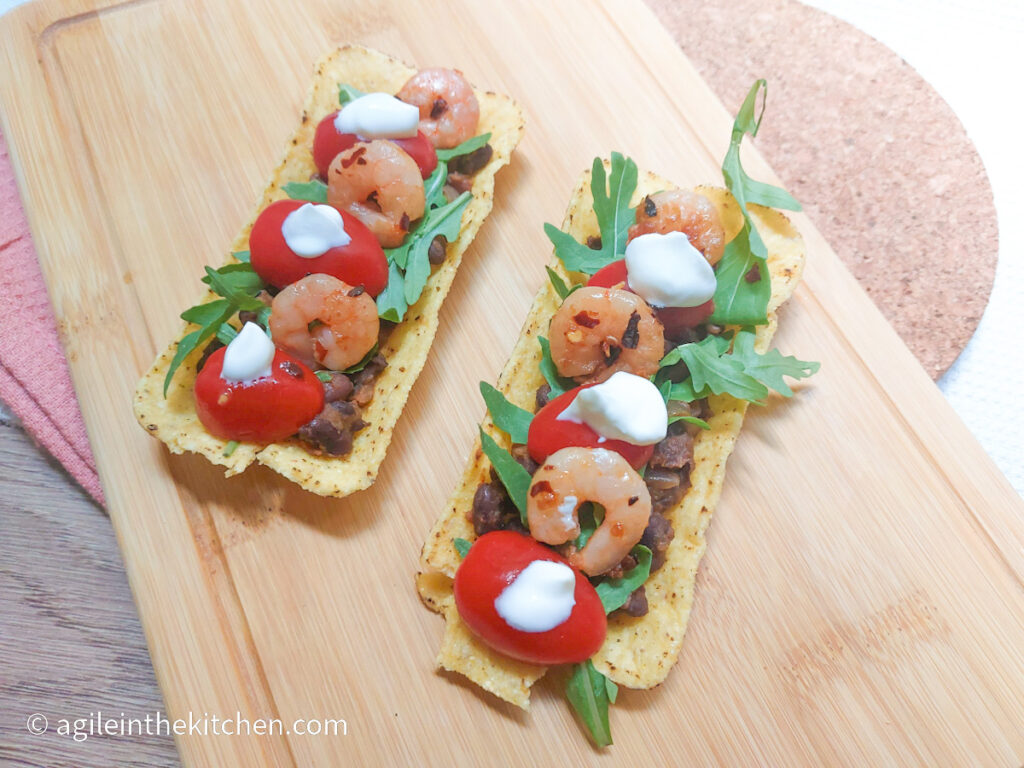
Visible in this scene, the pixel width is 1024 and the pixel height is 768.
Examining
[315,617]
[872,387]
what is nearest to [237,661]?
[315,617]

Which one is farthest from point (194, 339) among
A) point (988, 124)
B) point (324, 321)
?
point (988, 124)

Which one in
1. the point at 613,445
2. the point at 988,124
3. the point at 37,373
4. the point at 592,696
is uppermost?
the point at 988,124

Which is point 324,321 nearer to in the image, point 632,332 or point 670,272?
point 632,332

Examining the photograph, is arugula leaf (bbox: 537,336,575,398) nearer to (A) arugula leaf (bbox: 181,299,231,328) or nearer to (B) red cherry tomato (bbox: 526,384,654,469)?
(B) red cherry tomato (bbox: 526,384,654,469)

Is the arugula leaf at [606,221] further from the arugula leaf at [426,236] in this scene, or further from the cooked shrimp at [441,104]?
the cooked shrimp at [441,104]

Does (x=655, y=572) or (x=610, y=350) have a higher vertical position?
(x=610, y=350)

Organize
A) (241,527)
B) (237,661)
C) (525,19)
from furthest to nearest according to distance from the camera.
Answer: (525,19) < (241,527) < (237,661)

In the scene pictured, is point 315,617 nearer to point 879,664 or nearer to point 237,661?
point 237,661
